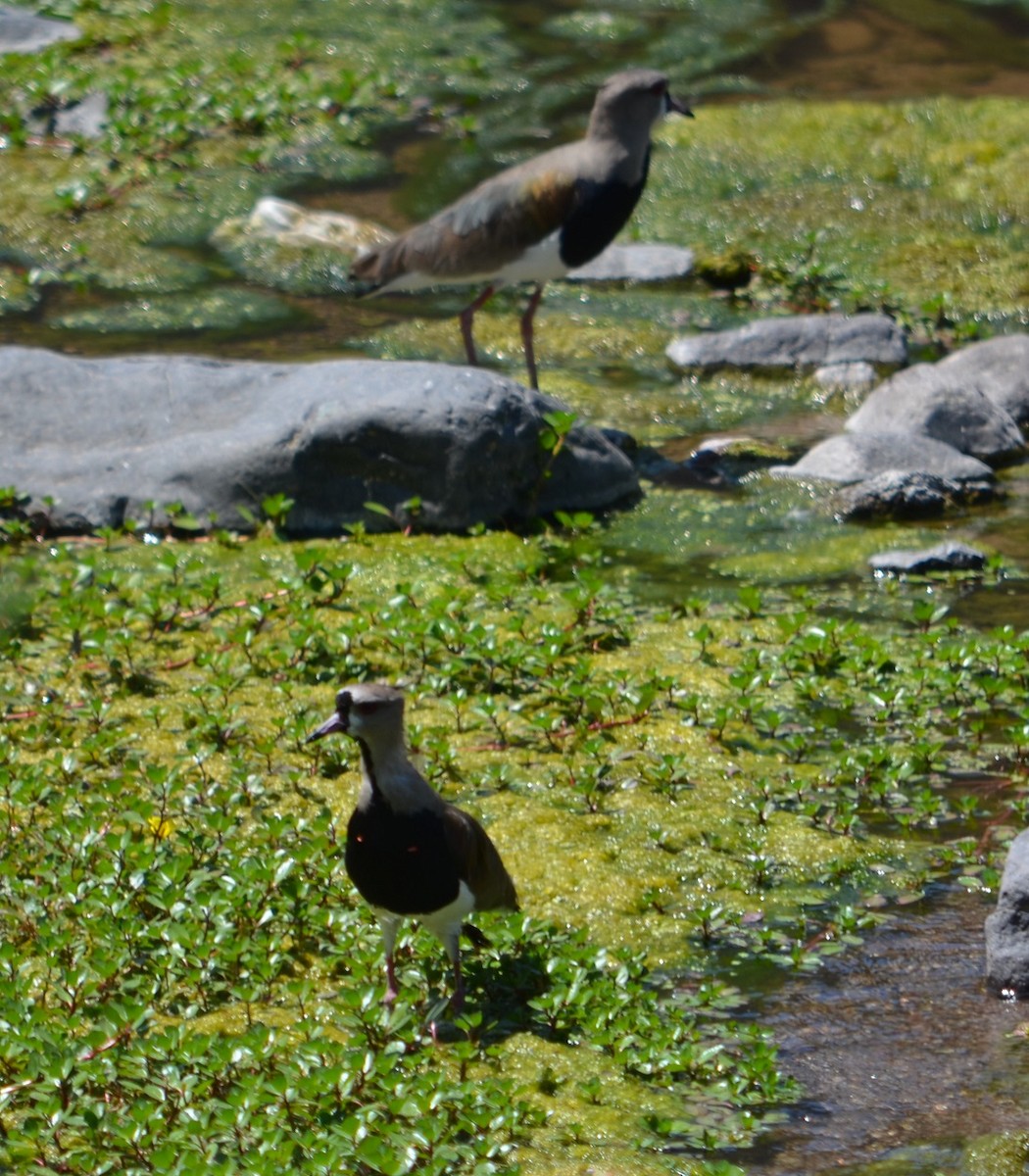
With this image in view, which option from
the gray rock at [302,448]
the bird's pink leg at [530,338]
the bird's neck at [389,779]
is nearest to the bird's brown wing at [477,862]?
the bird's neck at [389,779]

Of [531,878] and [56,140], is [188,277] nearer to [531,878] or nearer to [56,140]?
[56,140]

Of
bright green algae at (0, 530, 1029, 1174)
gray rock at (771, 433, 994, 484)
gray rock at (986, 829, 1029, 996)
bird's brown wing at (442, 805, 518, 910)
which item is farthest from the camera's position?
gray rock at (771, 433, 994, 484)

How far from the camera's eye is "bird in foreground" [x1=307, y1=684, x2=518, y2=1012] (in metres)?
4.38

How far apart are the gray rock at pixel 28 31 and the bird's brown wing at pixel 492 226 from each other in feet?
19.0

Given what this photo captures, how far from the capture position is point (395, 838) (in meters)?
4.40

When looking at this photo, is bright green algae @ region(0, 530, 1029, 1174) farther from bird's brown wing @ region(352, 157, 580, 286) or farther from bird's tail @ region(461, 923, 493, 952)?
bird's brown wing @ region(352, 157, 580, 286)

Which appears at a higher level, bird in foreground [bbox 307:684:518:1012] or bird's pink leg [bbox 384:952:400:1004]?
bird in foreground [bbox 307:684:518:1012]

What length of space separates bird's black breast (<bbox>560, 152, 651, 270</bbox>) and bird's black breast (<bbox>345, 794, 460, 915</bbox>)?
536 centimetres

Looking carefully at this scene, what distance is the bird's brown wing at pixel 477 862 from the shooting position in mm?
4566

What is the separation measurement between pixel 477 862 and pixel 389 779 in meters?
0.40

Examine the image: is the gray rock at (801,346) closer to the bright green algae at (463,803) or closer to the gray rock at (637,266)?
the gray rock at (637,266)

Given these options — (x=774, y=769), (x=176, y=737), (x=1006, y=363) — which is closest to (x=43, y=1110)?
(x=176, y=737)

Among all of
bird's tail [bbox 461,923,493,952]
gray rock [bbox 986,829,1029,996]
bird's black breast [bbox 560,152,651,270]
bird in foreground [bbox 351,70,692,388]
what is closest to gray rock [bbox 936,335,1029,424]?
bird's black breast [bbox 560,152,651,270]

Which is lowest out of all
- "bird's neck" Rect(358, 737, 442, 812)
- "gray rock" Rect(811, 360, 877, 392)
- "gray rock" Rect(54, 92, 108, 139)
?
"gray rock" Rect(811, 360, 877, 392)
